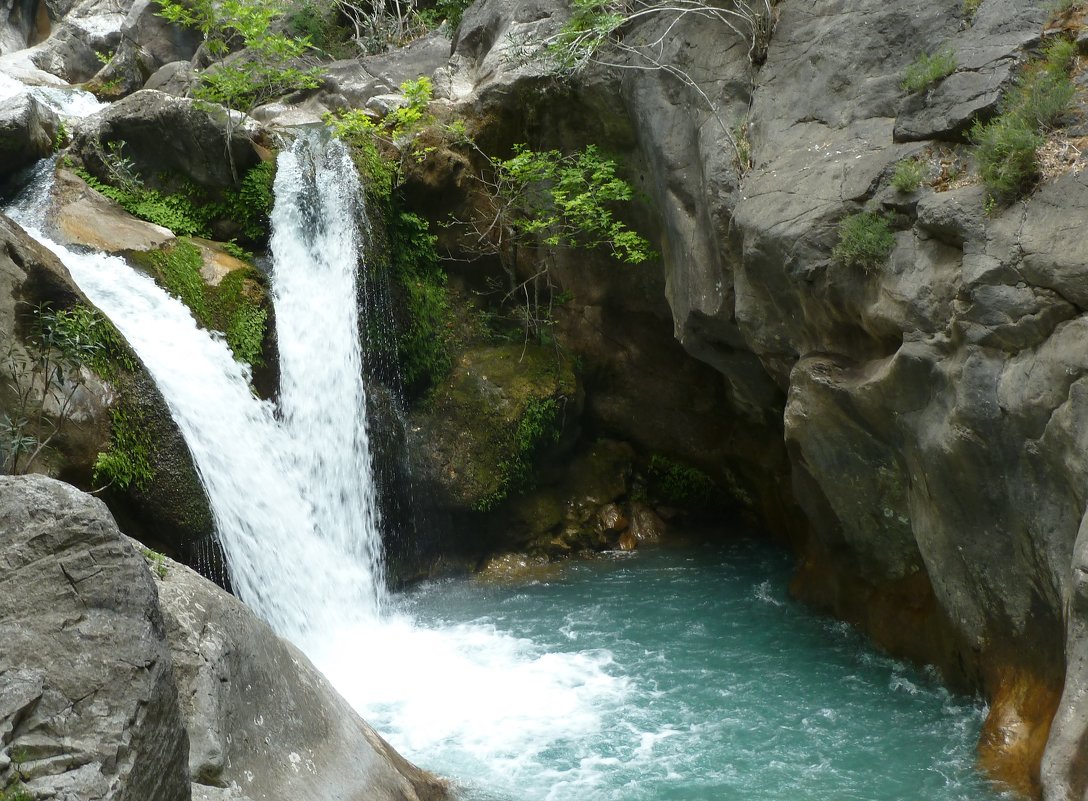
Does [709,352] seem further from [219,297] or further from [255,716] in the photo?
[255,716]

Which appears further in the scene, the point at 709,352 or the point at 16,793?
the point at 709,352

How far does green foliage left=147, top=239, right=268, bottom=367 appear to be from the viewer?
10.8 metres

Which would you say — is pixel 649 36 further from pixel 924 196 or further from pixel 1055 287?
pixel 1055 287

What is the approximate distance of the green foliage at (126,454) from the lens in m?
8.34

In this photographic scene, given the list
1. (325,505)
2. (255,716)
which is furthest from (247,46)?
(255,716)

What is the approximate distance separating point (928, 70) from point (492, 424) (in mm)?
6777

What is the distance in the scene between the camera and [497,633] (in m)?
10.1

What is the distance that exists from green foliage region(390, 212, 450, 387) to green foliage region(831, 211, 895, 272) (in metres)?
6.29

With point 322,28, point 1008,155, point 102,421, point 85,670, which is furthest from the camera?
point 322,28

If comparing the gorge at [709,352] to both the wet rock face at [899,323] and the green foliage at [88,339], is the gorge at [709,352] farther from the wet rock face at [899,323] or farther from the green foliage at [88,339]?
the green foliage at [88,339]

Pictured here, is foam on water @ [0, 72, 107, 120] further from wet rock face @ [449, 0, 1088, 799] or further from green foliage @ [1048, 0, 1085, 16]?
green foliage @ [1048, 0, 1085, 16]

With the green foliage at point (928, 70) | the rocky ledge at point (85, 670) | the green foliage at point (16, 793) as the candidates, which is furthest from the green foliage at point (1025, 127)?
the green foliage at point (16, 793)

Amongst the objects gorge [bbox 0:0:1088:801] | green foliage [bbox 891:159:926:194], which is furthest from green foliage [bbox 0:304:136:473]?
green foliage [bbox 891:159:926:194]

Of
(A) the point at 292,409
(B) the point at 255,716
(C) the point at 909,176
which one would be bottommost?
(B) the point at 255,716
